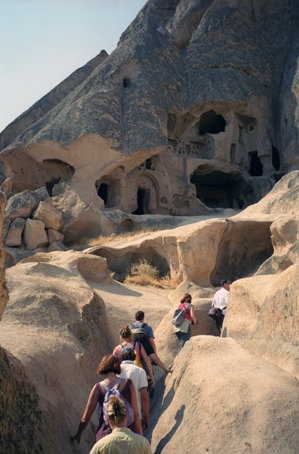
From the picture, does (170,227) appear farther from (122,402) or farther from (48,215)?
(122,402)

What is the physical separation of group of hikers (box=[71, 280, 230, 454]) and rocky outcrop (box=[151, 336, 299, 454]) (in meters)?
0.30

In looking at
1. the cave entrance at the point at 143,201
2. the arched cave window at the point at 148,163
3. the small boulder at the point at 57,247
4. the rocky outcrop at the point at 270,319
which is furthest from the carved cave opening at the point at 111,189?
the rocky outcrop at the point at 270,319

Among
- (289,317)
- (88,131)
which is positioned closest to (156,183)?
(88,131)

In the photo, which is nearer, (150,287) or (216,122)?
(150,287)

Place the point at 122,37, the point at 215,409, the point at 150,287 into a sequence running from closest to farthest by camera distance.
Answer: the point at 215,409 → the point at 150,287 → the point at 122,37

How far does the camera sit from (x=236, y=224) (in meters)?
11.7

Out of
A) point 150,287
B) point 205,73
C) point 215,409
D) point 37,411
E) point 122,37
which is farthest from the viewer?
point 122,37

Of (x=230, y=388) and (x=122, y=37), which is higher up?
(x=122, y=37)

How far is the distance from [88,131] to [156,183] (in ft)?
13.3

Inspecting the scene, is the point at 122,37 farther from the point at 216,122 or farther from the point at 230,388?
the point at 230,388

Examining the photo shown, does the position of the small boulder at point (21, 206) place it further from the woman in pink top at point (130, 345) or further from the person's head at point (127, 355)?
the person's head at point (127, 355)

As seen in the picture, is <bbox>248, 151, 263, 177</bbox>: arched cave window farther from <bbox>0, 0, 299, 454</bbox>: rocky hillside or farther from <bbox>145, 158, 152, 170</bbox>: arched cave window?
<bbox>145, 158, 152, 170</bbox>: arched cave window

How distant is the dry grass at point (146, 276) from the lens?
38.5 feet

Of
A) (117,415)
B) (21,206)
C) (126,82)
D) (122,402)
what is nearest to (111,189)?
(21,206)
